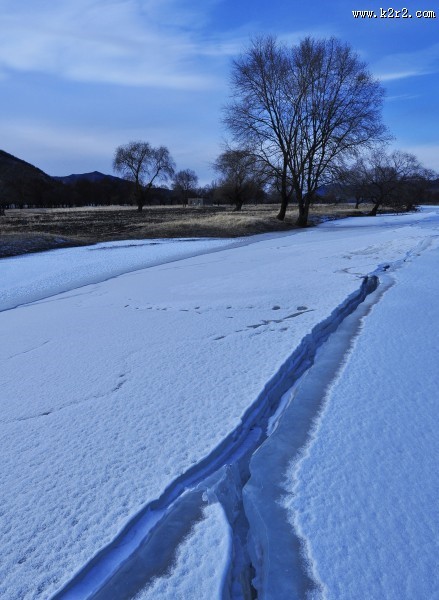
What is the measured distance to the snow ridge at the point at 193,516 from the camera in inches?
55.9

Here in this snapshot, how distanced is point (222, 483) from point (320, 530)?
0.46m

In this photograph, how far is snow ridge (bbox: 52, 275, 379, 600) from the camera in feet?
4.66

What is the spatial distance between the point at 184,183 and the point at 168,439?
88.4 m

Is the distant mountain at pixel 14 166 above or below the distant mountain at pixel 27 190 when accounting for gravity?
above

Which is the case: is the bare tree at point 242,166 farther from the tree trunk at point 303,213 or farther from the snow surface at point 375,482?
the snow surface at point 375,482

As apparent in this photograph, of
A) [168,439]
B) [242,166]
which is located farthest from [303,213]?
[168,439]

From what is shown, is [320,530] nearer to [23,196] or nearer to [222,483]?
[222,483]

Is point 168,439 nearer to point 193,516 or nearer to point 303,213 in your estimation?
point 193,516

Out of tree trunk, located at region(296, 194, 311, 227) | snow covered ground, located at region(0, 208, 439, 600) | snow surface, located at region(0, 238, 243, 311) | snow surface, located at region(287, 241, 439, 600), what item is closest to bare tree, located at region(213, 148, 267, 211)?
tree trunk, located at region(296, 194, 311, 227)

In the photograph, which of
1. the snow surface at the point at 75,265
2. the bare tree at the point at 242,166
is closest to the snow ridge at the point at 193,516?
the snow surface at the point at 75,265

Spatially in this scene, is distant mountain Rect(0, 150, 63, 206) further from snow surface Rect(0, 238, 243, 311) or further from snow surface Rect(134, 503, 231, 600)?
snow surface Rect(134, 503, 231, 600)

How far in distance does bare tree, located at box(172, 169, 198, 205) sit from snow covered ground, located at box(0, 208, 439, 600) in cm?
8357

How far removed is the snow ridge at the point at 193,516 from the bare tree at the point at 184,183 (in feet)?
281

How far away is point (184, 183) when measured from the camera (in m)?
87.0
